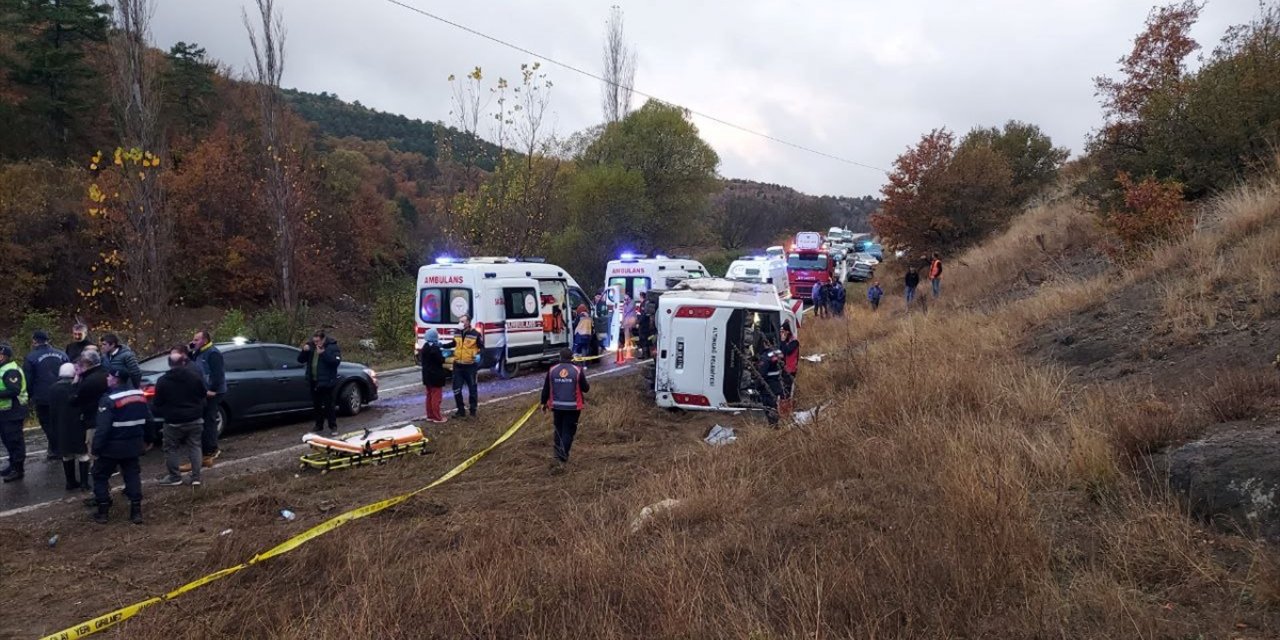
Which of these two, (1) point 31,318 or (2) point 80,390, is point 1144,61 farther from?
(1) point 31,318

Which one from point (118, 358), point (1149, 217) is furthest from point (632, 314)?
point (118, 358)

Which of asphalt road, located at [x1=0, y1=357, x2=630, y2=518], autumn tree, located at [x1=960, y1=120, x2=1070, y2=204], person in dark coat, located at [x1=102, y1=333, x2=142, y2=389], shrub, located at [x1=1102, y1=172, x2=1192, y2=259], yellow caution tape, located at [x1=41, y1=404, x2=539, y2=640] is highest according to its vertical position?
autumn tree, located at [x1=960, y1=120, x2=1070, y2=204]

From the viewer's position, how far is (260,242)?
30.7m

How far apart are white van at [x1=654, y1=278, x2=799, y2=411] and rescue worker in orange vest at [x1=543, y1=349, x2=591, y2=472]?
2.54 meters

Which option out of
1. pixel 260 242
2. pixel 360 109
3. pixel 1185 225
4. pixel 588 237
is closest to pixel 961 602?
pixel 1185 225

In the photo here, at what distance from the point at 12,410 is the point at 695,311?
326 inches

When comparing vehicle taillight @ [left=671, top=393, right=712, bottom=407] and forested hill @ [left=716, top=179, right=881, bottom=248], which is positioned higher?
forested hill @ [left=716, top=179, right=881, bottom=248]

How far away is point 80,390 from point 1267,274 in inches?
526

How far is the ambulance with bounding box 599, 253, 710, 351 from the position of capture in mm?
19906

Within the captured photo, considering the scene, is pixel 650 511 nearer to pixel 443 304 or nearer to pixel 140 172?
pixel 443 304

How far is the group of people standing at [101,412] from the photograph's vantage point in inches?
276

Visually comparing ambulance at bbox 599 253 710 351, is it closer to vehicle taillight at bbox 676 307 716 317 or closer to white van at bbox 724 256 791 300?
white van at bbox 724 256 791 300

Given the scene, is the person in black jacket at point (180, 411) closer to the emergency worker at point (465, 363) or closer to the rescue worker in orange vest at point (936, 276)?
the emergency worker at point (465, 363)

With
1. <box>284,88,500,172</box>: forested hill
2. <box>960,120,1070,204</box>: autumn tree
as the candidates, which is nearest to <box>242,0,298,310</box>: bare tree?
<box>960,120,1070,204</box>: autumn tree
